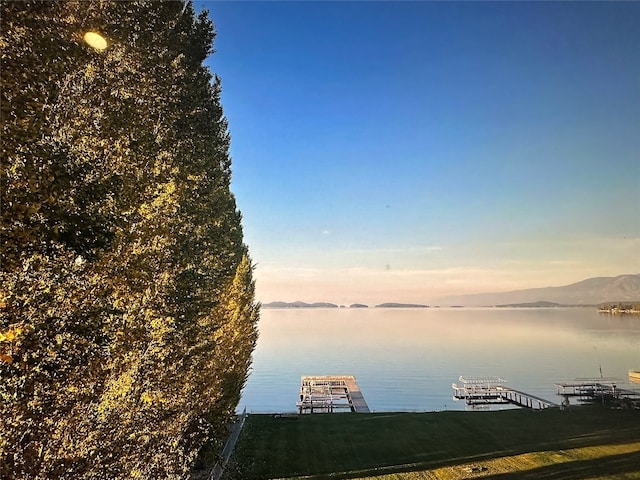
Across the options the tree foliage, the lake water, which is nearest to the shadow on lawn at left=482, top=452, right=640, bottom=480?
the tree foliage

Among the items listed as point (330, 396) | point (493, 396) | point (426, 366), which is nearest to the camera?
point (330, 396)

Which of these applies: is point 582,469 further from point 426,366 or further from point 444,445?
point 426,366

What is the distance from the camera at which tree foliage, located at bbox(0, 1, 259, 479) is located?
468cm

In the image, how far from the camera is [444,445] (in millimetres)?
19188

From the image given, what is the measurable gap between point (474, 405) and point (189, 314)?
30.9 meters

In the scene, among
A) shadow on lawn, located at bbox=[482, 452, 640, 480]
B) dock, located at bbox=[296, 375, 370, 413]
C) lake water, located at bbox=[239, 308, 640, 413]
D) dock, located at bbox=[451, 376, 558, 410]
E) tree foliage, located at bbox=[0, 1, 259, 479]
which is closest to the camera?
tree foliage, located at bbox=[0, 1, 259, 479]

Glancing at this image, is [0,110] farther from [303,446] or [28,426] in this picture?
[303,446]

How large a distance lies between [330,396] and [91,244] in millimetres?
28987

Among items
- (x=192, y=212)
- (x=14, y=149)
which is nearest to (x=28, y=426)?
(x=14, y=149)

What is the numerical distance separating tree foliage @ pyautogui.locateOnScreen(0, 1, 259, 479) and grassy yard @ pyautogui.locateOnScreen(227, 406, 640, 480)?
32.8 ft

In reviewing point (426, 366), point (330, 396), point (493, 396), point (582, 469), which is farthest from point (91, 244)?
point (426, 366)

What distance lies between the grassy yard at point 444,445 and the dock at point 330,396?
502 centimetres

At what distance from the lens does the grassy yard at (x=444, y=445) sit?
15.7 metres

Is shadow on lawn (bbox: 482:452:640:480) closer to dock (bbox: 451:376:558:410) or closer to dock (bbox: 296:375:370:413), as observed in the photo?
dock (bbox: 296:375:370:413)
